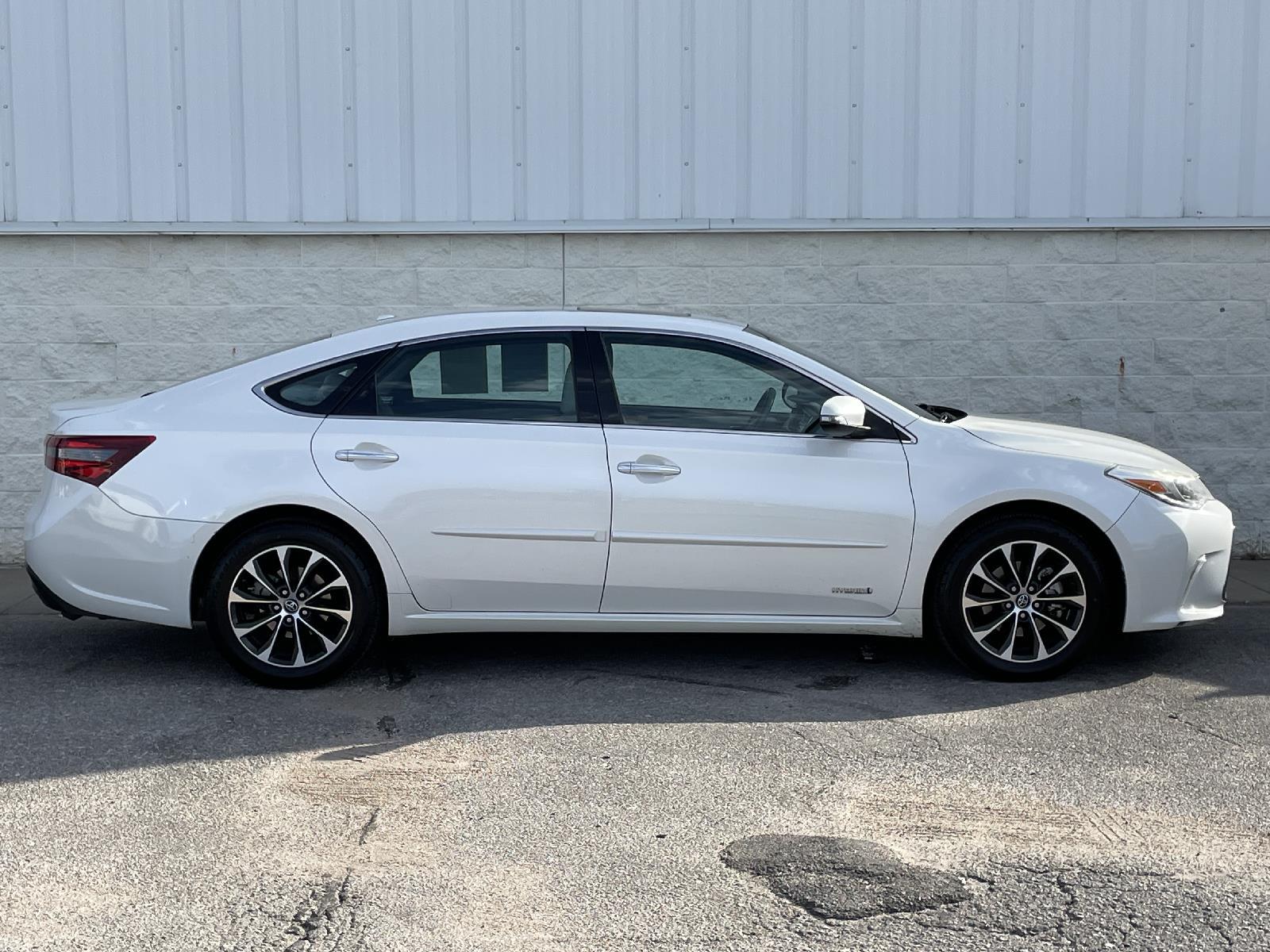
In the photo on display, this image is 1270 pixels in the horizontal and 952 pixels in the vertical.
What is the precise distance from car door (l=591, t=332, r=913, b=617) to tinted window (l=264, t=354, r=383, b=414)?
3.41 feet

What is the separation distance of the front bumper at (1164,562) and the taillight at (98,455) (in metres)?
4.06

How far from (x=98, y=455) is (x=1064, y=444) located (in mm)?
4068

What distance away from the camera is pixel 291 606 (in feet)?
19.8

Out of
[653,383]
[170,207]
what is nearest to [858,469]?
[653,383]

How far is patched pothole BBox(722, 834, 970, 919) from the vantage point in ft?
12.7

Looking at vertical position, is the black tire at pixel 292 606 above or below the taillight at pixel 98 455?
below

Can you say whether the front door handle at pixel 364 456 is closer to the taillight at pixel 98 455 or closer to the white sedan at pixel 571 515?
the white sedan at pixel 571 515

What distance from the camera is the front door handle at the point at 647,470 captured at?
6.02m

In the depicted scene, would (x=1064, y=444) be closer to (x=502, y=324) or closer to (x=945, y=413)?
(x=945, y=413)

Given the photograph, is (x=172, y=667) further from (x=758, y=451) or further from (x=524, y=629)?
(x=758, y=451)

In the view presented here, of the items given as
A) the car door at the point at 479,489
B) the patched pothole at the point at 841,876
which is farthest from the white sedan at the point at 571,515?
Result: the patched pothole at the point at 841,876

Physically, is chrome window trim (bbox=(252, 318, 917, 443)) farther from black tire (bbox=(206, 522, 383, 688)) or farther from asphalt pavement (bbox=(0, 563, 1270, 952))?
asphalt pavement (bbox=(0, 563, 1270, 952))

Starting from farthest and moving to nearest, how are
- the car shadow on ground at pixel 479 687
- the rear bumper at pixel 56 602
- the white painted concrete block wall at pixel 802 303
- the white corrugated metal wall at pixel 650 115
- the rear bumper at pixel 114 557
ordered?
the white painted concrete block wall at pixel 802 303, the white corrugated metal wall at pixel 650 115, the rear bumper at pixel 56 602, the rear bumper at pixel 114 557, the car shadow on ground at pixel 479 687

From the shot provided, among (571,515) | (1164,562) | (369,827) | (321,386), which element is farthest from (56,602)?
(1164,562)
